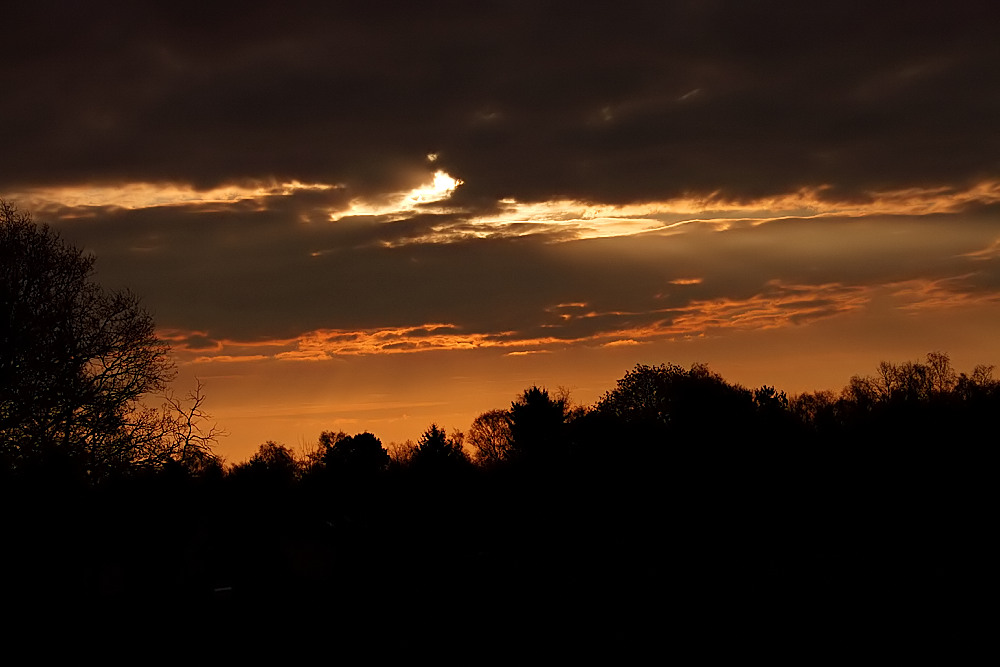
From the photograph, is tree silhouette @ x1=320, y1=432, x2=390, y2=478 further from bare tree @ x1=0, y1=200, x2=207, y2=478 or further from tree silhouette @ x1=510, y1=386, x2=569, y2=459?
bare tree @ x1=0, y1=200, x2=207, y2=478

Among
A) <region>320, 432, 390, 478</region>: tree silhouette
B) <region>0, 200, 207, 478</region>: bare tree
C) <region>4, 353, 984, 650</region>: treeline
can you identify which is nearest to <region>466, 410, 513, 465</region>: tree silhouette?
<region>320, 432, 390, 478</region>: tree silhouette

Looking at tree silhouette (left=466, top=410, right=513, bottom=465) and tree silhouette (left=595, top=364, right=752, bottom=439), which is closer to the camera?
tree silhouette (left=595, top=364, right=752, bottom=439)

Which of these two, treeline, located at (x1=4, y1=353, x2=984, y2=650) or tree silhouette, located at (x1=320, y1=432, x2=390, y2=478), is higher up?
tree silhouette, located at (x1=320, y1=432, x2=390, y2=478)

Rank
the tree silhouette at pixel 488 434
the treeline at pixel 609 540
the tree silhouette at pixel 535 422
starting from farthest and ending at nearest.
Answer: the tree silhouette at pixel 488 434 < the tree silhouette at pixel 535 422 < the treeline at pixel 609 540

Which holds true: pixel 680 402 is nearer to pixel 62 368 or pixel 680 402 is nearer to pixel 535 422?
pixel 535 422

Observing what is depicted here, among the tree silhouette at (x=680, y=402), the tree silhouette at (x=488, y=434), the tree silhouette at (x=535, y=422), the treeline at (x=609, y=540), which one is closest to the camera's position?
the treeline at (x=609, y=540)

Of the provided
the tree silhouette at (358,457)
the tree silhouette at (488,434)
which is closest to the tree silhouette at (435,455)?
the tree silhouette at (358,457)

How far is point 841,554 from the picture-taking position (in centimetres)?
2341

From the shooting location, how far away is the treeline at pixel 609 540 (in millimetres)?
17469

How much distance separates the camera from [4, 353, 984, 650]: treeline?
1747 cm

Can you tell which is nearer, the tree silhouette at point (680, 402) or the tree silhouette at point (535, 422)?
the tree silhouette at point (680, 402)

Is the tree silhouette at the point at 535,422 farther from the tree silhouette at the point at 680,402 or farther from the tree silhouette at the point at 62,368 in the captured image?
the tree silhouette at the point at 62,368

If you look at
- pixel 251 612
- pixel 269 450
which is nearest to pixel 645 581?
pixel 251 612

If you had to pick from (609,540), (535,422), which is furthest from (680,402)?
(609,540)
